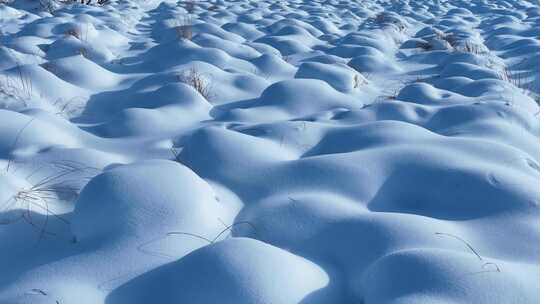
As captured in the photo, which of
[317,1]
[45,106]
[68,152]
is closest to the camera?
[68,152]

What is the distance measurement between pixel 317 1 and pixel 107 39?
323 centimetres

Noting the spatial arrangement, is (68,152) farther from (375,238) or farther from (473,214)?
(473,214)

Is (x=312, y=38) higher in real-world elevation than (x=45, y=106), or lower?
lower

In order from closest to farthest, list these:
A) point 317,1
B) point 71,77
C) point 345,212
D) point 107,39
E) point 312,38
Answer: point 345,212 → point 71,77 → point 107,39 → point 312,38 → point 317,1

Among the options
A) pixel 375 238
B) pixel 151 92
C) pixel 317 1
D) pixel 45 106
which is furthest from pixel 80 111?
pixel 317 1

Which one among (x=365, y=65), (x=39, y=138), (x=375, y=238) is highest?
(x=375, y=238)

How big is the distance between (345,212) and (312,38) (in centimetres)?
305

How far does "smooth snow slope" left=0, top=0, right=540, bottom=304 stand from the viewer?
1.30 m

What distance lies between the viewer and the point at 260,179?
6.15ft

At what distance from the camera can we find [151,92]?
2.82 metres

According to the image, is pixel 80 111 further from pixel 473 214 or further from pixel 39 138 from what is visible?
pixel 473 214

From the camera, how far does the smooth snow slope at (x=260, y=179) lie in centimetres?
130

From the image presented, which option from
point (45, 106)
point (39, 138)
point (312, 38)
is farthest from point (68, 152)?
point (312, 38)

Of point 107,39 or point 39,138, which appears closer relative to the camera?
point 39,138
